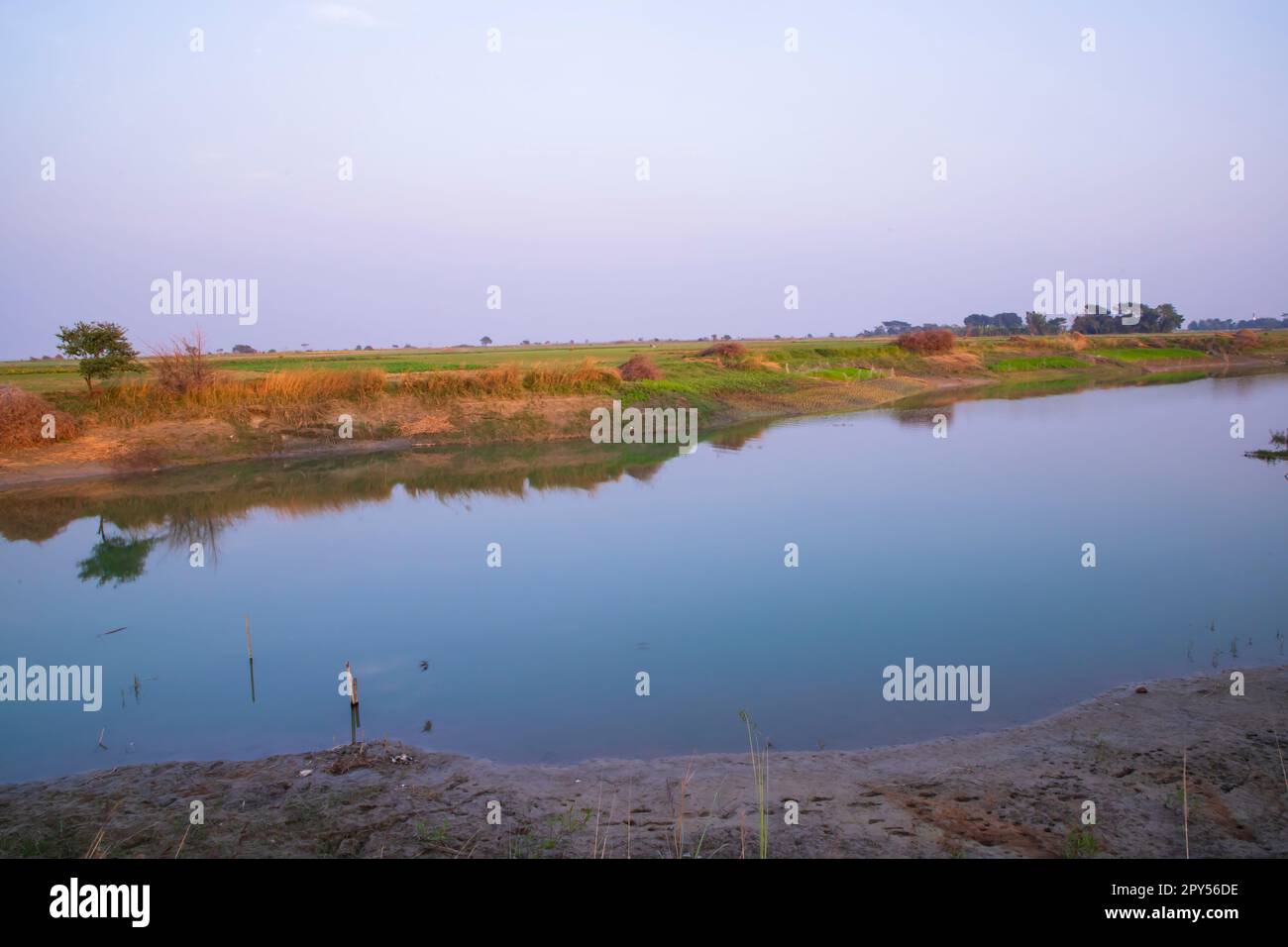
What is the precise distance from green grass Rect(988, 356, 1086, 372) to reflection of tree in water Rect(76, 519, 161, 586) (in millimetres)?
41558

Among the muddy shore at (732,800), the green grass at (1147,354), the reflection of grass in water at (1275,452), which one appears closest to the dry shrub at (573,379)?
the reflection of grass in water at (1275,452)

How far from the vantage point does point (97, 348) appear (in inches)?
868

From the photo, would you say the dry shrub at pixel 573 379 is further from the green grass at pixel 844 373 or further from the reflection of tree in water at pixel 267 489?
the green grass at pixel 844 373

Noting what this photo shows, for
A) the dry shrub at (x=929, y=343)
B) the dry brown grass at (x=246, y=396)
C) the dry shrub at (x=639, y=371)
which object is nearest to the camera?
the dry brown grass at (x=246, y=396)

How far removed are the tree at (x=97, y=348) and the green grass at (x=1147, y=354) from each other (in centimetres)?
4921

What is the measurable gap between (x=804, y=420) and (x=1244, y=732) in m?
24.5

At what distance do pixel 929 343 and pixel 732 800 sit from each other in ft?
146

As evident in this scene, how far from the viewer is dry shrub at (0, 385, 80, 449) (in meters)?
18.6

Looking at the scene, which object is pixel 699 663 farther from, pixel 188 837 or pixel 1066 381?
pixel 1066 381

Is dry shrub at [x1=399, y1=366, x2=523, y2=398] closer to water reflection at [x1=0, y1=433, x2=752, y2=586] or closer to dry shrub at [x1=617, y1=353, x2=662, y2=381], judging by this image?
water reflection at [x1=0, y1=433, x2=752, y2=586]

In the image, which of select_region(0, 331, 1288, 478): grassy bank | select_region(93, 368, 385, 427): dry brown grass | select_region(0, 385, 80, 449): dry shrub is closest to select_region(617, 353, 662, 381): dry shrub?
select_region(0, 331, 1288, 478): grassy bank

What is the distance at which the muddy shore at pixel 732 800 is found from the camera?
471 cm

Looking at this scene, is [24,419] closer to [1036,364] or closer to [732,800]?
[732,800]
